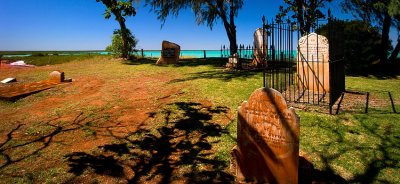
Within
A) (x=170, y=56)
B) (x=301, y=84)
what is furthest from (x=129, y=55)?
(x=301, y=84)

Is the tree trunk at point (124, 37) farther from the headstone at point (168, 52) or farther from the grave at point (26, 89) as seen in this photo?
the grave at point (26, 89)

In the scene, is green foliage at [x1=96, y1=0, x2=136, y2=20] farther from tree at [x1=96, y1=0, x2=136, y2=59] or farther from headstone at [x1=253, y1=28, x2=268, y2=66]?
headstone at [x1=253, y1=28, x2=268, y2=66]

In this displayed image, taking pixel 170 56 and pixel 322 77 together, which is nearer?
pixel 322 77

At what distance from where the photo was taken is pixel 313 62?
988cm

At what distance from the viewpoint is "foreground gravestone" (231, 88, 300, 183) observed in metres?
4.00

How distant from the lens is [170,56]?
2228 cm

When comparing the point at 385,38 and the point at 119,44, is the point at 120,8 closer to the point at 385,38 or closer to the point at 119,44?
the point at 119,44

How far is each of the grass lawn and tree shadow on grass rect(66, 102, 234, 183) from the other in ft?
0.06

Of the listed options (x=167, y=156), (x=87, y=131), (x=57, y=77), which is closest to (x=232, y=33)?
(x=57, y=77)

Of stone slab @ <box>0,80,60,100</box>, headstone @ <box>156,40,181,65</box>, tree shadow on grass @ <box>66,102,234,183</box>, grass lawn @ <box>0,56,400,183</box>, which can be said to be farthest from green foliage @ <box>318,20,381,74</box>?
stone slab @ <box>0,80,60,100</box>

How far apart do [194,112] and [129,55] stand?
20.1 m

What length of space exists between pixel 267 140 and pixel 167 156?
2.10 m

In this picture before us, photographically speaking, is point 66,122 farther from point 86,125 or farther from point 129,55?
point 129,55

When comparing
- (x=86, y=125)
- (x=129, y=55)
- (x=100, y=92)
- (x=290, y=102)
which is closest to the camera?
(x=86, y=125)
